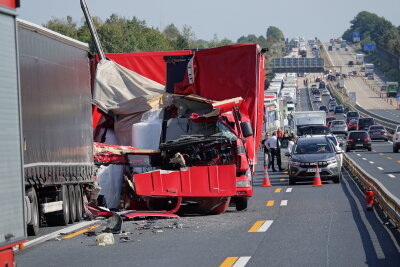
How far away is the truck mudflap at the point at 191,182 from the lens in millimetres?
19750

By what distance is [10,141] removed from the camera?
9.32m

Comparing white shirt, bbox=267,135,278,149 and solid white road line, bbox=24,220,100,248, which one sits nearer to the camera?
solid white road line, bbox=24,220,100,248

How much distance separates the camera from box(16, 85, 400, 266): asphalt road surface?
1296cm

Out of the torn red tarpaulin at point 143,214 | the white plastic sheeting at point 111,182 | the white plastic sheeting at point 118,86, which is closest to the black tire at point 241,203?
the torn red tarpaulin at point 143,214

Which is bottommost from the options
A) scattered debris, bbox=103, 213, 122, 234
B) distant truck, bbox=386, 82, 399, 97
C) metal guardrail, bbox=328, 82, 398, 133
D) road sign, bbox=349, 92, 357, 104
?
scattered debris, bbox=103, 213, 122, 234

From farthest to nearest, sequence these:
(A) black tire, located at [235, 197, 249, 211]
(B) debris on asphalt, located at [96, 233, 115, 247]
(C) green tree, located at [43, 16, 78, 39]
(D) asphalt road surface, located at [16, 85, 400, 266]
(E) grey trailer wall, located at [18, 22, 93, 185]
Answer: (C) green tree, located at [43, 16, 78, 39] → (A) black tire, located at [235, 197, 249, 211] → (E) grey trailer wall, located at [18, 22, 93, 185] → (B) debris on asphalt, located at [96, 233, 115, 247] → (D) asphalt road surface, located at [16, 85, 400, 266]

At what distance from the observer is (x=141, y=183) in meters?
19.7

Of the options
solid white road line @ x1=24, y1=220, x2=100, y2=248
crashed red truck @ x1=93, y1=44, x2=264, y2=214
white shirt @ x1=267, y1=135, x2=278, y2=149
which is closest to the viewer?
solid white road line @ x1=24, y1=220, x2=100, y2=248

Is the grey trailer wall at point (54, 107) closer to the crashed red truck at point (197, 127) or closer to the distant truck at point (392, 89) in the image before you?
the crashed red truck at point (197, 127)

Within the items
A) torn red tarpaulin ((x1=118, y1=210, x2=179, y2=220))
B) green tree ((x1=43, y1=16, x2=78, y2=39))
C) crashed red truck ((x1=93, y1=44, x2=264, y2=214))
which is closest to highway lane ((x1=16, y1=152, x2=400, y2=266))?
torn red tarpaulin ((x1=118, y1=210, x2=179, y2=220))

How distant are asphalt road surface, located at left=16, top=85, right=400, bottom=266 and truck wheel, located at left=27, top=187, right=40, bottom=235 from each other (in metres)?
0.62

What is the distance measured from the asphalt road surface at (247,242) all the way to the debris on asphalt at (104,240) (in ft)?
0.41

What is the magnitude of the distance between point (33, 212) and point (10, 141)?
7.97 metres

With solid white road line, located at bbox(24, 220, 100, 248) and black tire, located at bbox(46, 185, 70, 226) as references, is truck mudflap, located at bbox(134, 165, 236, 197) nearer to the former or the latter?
solid white road line, located at bbox(24, 220, 100, 248)
